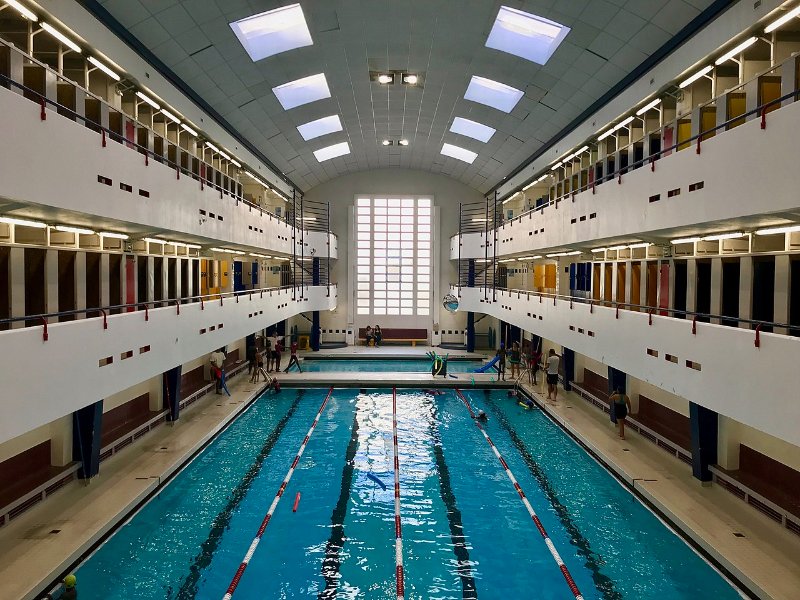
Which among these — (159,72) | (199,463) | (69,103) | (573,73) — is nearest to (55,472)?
(199,463)

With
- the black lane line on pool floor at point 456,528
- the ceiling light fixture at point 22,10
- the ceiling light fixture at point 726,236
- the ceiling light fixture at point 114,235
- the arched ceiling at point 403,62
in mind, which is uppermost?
the arched ceiling at point 403,62

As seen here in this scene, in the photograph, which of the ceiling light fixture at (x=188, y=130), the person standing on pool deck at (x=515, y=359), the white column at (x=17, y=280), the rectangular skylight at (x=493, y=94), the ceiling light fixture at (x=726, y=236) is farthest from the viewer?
the person standing on pool deck at (x=515, y=359)

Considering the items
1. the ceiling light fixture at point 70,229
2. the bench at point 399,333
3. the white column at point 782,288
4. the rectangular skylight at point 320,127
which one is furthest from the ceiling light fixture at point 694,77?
the bench at point 399,333

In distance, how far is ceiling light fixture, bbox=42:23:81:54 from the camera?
938cm

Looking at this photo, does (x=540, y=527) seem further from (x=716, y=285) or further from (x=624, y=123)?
(x=624, y=123)

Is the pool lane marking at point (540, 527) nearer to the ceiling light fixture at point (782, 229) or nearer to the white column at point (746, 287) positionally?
the white column at point (746, 287)

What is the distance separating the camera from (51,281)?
32.4ft

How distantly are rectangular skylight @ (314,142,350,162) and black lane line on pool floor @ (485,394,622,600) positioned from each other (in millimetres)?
16377

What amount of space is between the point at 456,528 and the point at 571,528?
1.93 meters

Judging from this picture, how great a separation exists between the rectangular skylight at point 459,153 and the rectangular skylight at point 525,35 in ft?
36.2

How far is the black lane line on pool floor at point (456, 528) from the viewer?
7.60m

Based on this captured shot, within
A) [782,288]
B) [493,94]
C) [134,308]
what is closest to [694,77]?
[782,288]

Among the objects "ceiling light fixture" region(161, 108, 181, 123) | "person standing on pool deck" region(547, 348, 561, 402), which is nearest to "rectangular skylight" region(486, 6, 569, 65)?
"ceiling light fixture" region(161, 108, 181, 123)

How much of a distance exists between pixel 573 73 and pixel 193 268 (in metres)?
12.5
